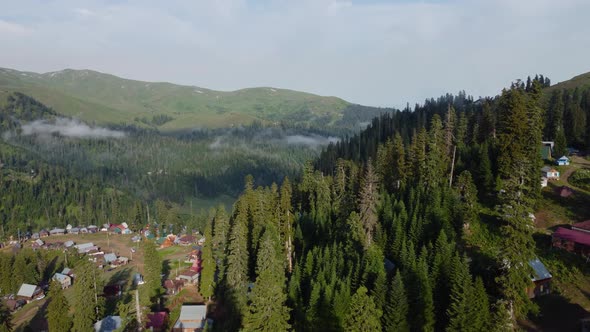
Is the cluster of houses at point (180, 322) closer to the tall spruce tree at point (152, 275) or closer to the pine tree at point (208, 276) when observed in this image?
the pine tree at point (208, 276)

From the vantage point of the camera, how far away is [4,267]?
3543 inches

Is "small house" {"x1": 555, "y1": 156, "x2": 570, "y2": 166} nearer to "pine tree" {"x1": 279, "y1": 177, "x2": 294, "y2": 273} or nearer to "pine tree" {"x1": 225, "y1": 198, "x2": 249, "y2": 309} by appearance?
"pine tree" {"x1": 279, "y1": 177, "x2": 294, "y2": 273}

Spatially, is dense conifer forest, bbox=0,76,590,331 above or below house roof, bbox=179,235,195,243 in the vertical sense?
above

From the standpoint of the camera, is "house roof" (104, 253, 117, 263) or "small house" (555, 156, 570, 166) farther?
"house roof" (104, 253, 117, 263)

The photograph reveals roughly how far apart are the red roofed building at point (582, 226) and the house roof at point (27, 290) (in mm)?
102528

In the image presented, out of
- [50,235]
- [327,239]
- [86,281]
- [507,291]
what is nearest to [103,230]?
[50,235]

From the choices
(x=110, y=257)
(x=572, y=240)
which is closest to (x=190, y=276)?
(x=110, y=257)

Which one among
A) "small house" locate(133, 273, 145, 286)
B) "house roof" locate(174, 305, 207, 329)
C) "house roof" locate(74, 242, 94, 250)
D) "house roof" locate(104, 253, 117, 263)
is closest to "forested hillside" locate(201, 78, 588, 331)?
"house roof" locate(174, 305, 207, 329)

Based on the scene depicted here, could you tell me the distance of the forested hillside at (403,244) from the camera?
109 feet

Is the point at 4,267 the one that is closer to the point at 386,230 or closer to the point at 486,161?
the point at 386,230

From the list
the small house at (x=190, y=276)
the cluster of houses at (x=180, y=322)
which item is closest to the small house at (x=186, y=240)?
the small house at (x=190, y=276)

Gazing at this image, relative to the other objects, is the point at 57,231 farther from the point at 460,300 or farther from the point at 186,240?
the point at 460,300

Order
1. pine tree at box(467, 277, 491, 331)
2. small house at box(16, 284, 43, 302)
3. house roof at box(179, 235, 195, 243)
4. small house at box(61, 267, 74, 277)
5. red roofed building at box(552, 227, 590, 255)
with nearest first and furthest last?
pine tree at box(467, 277, 491, 331), red roofed building at box(552, 227, 590, 255), small house at box(16, 284, 43, 302), small house at box(61, 267, 74, 277), house roof at box(179, 235, 195, 243)

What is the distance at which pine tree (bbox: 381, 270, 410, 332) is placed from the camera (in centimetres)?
3388
